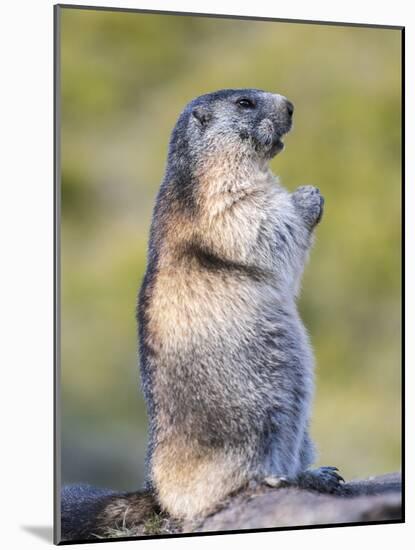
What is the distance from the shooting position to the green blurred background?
8570 mm

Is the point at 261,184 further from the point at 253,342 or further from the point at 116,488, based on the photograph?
the point at 116,488

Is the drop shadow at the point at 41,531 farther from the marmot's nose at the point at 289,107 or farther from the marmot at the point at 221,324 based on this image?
the marmot's nose at the point at 289,107

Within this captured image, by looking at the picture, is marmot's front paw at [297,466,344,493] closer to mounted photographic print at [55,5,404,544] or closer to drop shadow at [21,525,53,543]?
mounted photographic print at [55,5,404,544]

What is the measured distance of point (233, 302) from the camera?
8.52 metres

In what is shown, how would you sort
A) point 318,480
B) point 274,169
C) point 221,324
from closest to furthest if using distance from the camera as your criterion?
point 221,324 < point 318,480 < point 274,169

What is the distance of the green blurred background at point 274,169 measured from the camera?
8.57 metres

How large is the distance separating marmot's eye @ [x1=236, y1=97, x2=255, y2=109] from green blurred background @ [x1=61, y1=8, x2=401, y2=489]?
277 mm

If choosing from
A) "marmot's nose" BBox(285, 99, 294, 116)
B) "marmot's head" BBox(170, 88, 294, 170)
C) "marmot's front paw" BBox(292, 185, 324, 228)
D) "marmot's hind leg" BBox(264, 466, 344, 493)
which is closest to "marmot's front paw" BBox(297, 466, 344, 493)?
"marmot's hind leg" BBox(264, 466, 344, 493)

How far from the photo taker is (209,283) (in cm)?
852

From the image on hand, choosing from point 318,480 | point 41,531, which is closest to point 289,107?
point 318,480

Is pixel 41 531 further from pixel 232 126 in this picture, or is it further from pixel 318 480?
pixel 232 126

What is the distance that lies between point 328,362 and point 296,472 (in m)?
1.07

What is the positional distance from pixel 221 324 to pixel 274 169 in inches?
48.0

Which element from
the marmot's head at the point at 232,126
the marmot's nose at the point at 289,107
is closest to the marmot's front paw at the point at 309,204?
the marmot's head at the point at 232,126
